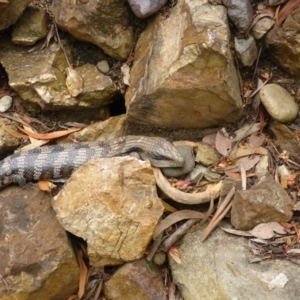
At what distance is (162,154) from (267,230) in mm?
1218

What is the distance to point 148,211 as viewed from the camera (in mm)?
4055

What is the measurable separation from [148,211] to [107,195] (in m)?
0.37

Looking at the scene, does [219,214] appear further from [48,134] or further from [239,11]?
[48,134]

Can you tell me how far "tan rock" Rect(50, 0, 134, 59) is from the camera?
482cm

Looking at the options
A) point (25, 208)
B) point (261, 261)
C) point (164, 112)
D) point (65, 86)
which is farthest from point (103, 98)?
point (261, 261)

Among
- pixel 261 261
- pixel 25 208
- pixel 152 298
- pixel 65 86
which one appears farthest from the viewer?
pixel 65 86

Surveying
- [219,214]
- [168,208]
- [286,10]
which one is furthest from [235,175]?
[286,10]

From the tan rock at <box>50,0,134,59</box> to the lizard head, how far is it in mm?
1031

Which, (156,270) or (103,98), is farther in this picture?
(103,98)

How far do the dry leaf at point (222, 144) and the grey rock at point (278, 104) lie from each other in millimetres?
488

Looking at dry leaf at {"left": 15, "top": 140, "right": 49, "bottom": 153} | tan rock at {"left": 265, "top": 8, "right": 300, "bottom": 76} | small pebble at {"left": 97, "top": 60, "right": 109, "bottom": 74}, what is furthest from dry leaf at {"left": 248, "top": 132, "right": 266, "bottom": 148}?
dry leaf at {"left": 15, "top": 140, "right": 49, "bottom": 153}

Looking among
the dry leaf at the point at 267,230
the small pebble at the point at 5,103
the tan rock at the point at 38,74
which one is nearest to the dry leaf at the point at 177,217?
the dry leaf at the point at 267,230

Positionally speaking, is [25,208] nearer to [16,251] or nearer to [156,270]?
[16,251]

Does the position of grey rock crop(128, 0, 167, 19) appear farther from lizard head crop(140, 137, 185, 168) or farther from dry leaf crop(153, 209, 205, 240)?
dry leaf crop(153, 209, 205, 240)
